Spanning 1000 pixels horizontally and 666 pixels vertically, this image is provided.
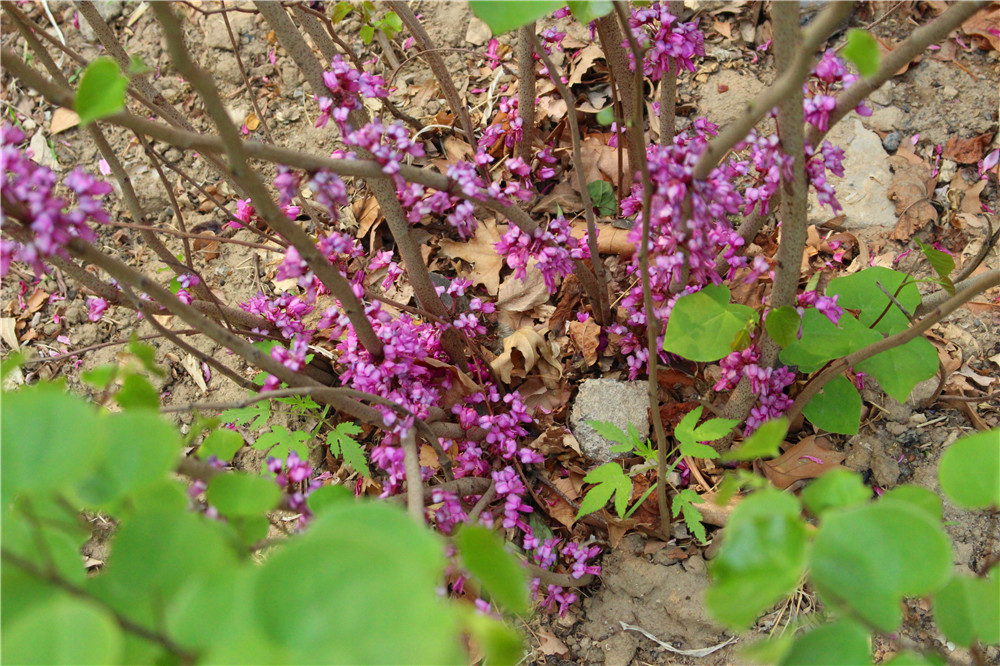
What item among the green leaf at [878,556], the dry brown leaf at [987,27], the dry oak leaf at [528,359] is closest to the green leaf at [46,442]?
the green leaf at [878,556]

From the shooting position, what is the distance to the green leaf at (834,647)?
0.74 metres

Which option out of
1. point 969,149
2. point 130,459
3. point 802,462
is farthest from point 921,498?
point 969,149

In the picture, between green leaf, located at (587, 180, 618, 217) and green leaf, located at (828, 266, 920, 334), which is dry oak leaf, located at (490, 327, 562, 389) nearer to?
green leaf, located at (587, 180, 618, 217)

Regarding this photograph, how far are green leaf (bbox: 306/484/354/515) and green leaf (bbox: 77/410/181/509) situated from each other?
41 cm

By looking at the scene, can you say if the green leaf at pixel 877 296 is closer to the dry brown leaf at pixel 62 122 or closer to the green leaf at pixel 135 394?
the green leaf at pixel 135 394

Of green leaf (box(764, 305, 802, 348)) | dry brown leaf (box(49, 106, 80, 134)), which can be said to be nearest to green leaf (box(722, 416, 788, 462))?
green leaf (box(764, 305, 802, 348))

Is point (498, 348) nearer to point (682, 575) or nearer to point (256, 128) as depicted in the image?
point (682, 575)

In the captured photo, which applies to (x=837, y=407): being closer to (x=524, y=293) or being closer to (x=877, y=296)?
(x=877, y=296)

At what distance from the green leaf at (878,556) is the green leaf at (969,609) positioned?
7.6 inches

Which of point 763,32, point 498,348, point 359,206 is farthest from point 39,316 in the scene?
point 763,32

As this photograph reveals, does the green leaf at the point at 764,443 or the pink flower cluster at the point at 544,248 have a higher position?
the pink flower cluster at the point at 544,248

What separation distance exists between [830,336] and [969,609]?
941 millimetres

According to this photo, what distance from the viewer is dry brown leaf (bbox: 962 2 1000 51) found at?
275 cm

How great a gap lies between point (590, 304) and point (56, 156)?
115 inches
